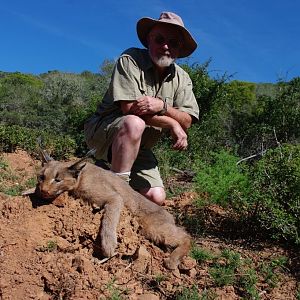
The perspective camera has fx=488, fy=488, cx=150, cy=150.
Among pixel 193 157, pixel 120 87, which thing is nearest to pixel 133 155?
pixel 120 87

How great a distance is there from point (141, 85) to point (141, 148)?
831 mm

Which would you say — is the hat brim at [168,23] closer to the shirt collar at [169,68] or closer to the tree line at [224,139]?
the shirt collar at [169,68]

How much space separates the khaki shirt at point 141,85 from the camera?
5555mm

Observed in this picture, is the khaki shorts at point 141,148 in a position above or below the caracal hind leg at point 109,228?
above

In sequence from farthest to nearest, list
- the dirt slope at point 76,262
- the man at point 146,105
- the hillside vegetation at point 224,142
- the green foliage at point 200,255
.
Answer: the hillside vegetation at point 224,142, the man at point 146,105, the green foliage at point 200,255, the dirt slope at point 76,262

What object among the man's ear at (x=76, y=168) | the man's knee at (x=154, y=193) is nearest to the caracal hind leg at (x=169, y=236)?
the man's ear at (x=76, y=168)

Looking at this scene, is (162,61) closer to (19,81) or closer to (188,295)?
(188,295)

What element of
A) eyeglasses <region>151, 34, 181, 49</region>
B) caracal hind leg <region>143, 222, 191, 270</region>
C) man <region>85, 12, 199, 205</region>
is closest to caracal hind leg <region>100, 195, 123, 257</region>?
caracal hind leg <region>143, 222, 191, 270</region>

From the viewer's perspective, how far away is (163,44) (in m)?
5.77

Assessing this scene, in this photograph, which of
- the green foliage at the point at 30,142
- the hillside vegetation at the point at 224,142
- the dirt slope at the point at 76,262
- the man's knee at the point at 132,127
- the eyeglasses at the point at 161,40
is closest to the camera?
the dirt slope at the point at 76,262

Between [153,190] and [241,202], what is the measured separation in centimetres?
109

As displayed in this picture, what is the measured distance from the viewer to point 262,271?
4.75 m

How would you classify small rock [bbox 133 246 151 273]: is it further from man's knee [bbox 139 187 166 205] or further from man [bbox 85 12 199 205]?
man's knee [bbox 139 187 166 205]

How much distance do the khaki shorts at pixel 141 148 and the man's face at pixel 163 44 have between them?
2.67 feet
